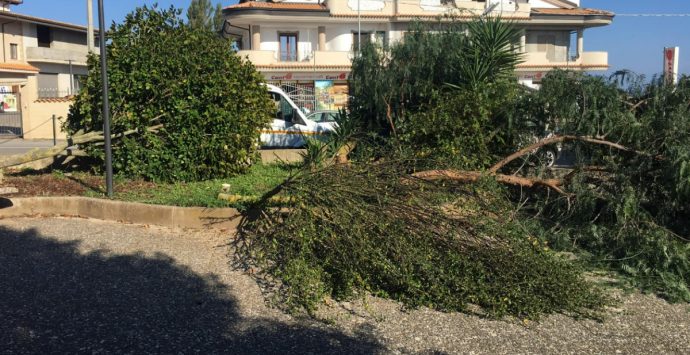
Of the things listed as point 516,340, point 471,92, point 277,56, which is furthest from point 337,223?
point 277,56

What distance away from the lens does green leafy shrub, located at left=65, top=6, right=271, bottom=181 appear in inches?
374

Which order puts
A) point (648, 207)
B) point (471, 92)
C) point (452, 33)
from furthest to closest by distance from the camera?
point (452, 33), point (471, 92), point (648, 207)

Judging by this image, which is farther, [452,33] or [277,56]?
[277,56]

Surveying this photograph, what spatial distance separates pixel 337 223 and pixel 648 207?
370 centimetres

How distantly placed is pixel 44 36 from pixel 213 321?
49.0 m

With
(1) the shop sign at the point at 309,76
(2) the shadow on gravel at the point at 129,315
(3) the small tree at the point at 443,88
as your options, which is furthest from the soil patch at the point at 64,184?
(1) the shop sign at the point at 309,76

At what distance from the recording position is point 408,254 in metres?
5.54

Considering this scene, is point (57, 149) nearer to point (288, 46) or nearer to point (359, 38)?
point (359, 38)

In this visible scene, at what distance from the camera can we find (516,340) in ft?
15.6

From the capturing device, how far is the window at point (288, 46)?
37.2m

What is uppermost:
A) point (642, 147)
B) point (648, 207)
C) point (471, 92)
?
point (471, 92)

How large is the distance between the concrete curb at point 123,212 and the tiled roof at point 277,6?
2792 cm

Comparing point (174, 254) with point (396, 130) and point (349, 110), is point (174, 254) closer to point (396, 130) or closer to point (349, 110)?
point (396, 130)

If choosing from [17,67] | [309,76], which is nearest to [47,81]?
[17,67]
